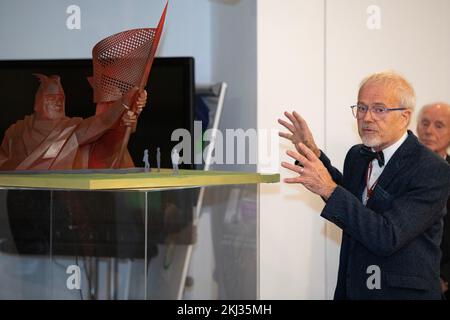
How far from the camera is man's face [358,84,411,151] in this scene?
2.37 metres

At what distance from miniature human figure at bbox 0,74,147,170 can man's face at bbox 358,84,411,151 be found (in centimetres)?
108

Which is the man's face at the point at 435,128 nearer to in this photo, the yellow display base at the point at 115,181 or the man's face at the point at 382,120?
the man's face at the point at 382,120

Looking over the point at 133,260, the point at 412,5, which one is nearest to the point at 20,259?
the point at 133,260

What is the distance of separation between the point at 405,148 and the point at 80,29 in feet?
8.45

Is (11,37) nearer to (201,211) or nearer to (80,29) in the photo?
(80,29)

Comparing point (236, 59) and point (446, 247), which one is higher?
point (236, 59)

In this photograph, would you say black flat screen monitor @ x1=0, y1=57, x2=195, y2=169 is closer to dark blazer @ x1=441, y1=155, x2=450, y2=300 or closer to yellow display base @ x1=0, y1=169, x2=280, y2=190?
yellow display base @ x1=0, y1=169, x2=280, y2=190

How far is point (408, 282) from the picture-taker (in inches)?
91.8

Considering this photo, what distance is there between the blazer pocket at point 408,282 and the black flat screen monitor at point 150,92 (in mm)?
1817

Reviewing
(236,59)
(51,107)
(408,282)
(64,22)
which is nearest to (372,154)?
(408,282)

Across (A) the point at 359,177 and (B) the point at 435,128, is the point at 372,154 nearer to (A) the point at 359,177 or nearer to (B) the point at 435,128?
(A) the point at 359,177

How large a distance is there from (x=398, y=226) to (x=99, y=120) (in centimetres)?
146

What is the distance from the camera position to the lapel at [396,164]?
2.33 metres

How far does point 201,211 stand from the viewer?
346 centimetres
